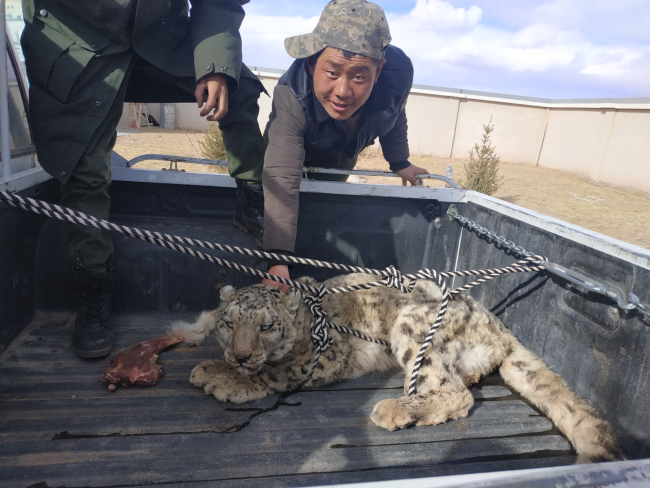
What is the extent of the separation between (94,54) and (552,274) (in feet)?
9.82

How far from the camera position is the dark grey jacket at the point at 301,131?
2953 mm

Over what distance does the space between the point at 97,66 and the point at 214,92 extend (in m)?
0.69

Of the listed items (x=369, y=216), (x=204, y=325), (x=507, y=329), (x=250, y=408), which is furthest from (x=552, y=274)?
(x=204, y=325)

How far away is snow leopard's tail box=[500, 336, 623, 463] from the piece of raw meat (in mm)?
2132

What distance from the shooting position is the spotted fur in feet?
8.32

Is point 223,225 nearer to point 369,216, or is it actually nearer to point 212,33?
point 369,216

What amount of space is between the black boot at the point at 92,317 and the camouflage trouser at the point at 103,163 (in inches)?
3.0

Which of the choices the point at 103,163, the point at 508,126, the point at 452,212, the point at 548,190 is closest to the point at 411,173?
the point at 452,212

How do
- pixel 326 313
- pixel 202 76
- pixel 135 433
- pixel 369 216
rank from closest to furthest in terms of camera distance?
pixel 135 433, pixel 202 76, pixel 326 313, pixel 369 216

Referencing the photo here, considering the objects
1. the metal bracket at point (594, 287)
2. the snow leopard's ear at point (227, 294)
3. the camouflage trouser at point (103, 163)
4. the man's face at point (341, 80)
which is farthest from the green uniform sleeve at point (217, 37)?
the metal bracket at point (594, 287)

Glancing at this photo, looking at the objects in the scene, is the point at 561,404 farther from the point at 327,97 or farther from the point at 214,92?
the point at 214,92

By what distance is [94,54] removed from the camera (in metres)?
2.72

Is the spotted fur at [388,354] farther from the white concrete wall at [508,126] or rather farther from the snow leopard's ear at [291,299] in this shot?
the white concrete wall at [508,126]

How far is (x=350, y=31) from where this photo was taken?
9.45 feet
